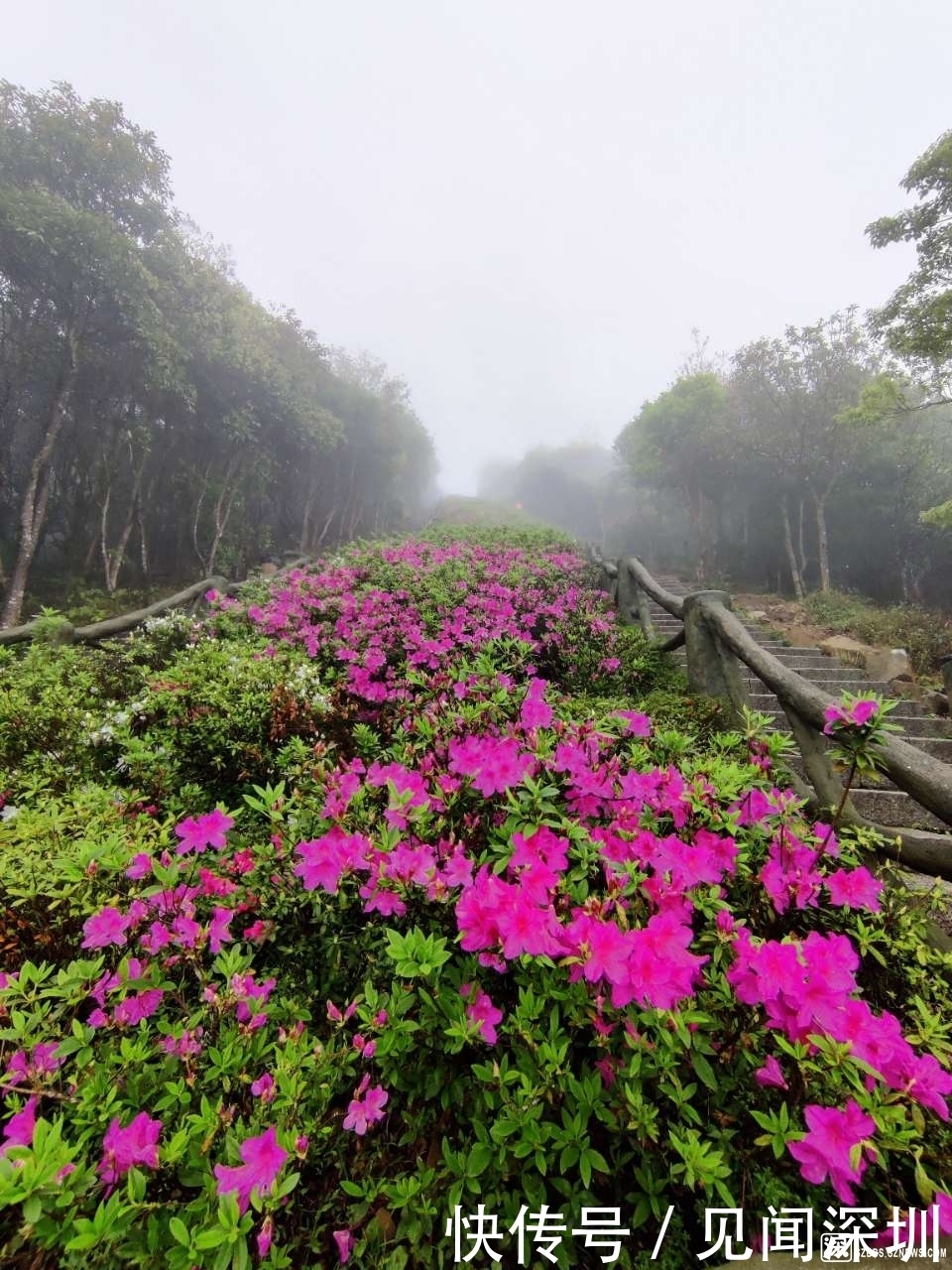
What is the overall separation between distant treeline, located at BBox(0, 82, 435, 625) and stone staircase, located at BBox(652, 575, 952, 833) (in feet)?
43.8

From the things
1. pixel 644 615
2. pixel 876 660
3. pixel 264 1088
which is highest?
pixel 644 615

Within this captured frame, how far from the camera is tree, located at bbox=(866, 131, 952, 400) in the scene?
28.1 ft

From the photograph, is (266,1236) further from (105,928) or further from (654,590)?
(654,590)

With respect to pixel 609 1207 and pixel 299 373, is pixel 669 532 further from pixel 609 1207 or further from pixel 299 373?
pixel 609 1207

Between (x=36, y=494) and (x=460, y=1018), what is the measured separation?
15.4 meters

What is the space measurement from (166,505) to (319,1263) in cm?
1878

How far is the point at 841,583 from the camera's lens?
19.2 meters

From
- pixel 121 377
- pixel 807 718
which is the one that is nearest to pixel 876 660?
pixel 807 718

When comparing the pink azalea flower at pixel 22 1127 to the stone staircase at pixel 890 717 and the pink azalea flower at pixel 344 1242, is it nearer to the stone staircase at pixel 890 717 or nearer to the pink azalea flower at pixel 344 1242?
the pink azalea flower at pixel 344 1242

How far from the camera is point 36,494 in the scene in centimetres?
1214

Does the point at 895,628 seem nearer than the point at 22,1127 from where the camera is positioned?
No

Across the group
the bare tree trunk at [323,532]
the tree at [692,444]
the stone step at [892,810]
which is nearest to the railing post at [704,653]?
the stone step at [892,810]

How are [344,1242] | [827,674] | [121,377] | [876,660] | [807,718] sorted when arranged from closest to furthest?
[344,1242] < [807,718] < [827,674] < [876,660] < [121,377]

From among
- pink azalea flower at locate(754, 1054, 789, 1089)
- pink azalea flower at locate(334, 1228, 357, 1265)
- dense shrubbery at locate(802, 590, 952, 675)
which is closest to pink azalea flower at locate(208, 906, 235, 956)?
pink azalea flower at locate(334, 1228, 357, 1265)
